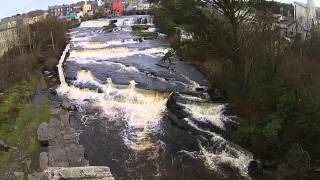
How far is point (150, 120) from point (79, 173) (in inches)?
374

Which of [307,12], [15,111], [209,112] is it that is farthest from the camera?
[307,12]

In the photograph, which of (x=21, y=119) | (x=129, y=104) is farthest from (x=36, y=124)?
(x=129, y=104)

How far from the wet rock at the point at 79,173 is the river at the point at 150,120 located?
2280mm

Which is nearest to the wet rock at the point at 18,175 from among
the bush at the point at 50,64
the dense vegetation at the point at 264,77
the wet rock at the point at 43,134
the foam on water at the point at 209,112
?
the wet rock at the point at 43,134

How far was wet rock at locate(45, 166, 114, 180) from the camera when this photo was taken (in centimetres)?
1731

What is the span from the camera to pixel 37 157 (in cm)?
2138

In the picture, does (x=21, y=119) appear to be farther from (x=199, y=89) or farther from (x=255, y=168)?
(x=255, y=168)

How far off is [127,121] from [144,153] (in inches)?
185

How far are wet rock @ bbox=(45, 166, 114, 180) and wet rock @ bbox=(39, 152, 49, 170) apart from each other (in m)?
1.67

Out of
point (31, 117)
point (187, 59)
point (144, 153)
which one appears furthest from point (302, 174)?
point (187, 59)

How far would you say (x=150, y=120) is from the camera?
2658 cm

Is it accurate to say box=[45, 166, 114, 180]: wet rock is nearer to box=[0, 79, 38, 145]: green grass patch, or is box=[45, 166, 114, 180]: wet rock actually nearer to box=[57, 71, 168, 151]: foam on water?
box=[57, 71, 168, 151]: foam on water

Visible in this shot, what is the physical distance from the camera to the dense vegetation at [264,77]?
65.7 ft

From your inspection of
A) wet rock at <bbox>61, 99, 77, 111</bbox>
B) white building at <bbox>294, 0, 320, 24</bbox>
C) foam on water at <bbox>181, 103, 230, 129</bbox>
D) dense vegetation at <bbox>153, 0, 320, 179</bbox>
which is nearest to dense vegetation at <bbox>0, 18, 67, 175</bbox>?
wet rock at <bbox>61, 99, 77, 111</bbox>
